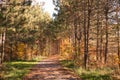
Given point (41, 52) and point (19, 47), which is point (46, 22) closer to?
point (41, 52)

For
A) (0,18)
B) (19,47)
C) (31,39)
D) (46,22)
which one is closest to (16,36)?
(31,39)

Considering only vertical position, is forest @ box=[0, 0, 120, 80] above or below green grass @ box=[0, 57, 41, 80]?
above

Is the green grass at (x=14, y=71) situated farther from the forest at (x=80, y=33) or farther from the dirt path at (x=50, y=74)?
the dirt path at (x=50, y=74)

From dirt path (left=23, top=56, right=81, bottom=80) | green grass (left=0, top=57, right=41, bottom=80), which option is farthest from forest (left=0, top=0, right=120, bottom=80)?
dirt path (left=23, top=56, right=81, bottom=80)

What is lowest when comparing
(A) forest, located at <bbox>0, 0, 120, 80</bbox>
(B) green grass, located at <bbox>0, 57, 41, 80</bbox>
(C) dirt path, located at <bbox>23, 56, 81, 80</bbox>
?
(C) dirt path, located at <bbox>23, 56, 81, 80</bbox>

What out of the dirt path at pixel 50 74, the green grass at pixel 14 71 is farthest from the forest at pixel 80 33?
the dirt path at pixel 50 74

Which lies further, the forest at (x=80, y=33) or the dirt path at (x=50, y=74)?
the forest at (x=80, y=33)

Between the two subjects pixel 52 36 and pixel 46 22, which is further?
pixel 52 36

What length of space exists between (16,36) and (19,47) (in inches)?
323

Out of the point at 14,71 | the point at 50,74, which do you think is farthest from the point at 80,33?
the point at 14,71

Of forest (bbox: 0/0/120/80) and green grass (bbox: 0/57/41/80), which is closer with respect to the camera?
green grass (bbox: 0/57/41/80)

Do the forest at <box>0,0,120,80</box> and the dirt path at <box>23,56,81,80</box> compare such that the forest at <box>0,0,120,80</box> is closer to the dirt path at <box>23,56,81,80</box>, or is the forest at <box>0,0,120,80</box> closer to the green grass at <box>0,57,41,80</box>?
the green grass at <box>0,57,41,80</box>

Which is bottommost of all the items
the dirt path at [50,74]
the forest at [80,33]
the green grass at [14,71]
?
the dirt path at [50,74]

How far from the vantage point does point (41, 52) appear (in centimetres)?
8275
